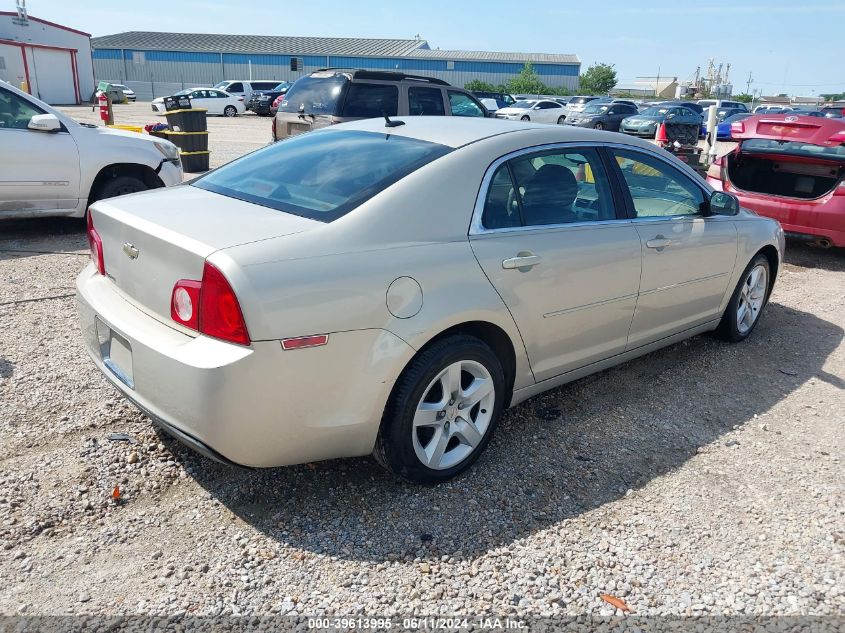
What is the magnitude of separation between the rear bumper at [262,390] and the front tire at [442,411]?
0.31 feet

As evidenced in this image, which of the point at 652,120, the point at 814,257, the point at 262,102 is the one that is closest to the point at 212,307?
the point at 814,257

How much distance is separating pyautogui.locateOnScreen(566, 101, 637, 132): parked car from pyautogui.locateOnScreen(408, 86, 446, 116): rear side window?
1608 cm

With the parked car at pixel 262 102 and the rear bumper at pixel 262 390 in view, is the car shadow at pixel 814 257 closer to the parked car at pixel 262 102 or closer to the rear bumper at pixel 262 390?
the rear bumper at pixel 262 390

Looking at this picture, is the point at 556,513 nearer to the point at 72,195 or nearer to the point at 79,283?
the point at 79,283

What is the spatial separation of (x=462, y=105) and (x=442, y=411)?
377 inches

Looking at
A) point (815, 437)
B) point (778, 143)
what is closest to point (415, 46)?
point (778, 143)

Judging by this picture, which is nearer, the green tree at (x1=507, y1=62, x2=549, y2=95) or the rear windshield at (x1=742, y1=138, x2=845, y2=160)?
the rear windshield at (x1=742, y1=138, x2=845, y2=160)

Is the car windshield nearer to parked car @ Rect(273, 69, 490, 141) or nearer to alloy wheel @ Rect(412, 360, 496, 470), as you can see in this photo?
parked car @ Rect(273, 69, 490, 141)

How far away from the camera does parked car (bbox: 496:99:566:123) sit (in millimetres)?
30405

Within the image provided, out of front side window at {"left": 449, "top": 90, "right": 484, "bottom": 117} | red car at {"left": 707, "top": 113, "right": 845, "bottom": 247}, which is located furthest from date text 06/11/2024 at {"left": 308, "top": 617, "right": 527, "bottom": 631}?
front side window at {"left": 449, "top": 90, "right": 484, "bottom": 117}

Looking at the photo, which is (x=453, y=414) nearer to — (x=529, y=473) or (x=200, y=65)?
(x=529, y=473)

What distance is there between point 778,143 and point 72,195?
790 centimetres

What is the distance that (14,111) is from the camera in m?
6.97

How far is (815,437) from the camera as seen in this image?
3.88 metres
